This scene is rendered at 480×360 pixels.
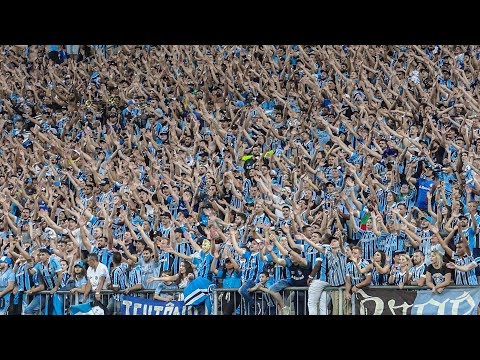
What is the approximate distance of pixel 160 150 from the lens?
1196 centimetres

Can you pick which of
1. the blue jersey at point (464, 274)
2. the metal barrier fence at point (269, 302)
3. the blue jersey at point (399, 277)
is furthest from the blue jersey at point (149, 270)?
the blue jersey at point (464, 274)

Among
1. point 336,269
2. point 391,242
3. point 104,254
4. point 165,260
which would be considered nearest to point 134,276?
point 165,260

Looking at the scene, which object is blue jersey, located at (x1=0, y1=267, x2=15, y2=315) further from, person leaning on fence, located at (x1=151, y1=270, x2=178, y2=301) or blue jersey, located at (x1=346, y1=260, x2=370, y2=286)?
blue jersey, located at (x1=346, y1=260, x2=370, y2=286)

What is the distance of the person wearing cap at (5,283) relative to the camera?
1022cm

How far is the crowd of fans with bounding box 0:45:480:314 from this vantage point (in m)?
10.1

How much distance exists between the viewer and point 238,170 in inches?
452

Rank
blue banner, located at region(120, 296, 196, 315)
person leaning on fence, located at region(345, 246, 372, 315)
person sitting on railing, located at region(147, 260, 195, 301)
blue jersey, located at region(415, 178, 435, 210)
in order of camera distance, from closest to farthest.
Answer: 1. person leaning on fence, located at region(345, 246, 372, 315)
2. blue banner, located at region(120, 296, 196, 315)
3. person sitting on railing, located at region(147, 260, 195, 301)
4. blue jersey, located at region(415, 178, 435, 210)

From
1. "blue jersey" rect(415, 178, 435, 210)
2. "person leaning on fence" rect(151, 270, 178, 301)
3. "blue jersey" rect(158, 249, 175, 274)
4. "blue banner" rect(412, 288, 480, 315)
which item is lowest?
"blue banner" rect(412, 288, 480, 315)

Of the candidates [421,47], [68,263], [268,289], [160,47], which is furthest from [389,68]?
[68,263]

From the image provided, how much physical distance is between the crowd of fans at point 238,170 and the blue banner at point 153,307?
116mm

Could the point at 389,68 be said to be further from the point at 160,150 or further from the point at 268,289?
the point at 268,289

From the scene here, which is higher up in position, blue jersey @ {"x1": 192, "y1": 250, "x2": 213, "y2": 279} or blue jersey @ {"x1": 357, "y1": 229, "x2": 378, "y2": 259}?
blue jersey @ {"x1": 357, "y1": 229, "x2": 378, "y2": 259}

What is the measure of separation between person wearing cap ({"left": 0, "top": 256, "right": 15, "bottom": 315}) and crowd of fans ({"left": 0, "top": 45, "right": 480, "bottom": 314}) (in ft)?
0.05

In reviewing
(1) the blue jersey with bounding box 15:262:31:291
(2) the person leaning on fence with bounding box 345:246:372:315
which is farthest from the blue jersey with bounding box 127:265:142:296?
(2) the person leaning on fence with bounding box 345:246:372:315
